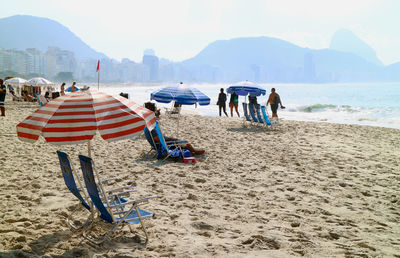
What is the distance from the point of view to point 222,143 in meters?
8.43

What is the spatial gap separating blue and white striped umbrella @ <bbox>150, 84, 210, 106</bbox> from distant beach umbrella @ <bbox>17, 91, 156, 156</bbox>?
414cm

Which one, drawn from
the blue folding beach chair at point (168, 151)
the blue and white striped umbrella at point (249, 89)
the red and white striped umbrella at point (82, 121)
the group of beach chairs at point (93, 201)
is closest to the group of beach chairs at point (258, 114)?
the blue and white striped umbrella at point (249, 89)

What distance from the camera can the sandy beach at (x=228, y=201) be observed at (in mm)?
2996

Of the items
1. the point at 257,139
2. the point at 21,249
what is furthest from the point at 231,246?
the point at 257,139

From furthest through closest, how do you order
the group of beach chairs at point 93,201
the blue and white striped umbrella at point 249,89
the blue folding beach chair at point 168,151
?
the blue and white striped umbrella at point 249,89, the blue folding beach chair at point 168,151, the group of beach chairs at point 93,201

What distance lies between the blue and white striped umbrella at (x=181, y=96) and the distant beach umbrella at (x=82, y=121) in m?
4.14

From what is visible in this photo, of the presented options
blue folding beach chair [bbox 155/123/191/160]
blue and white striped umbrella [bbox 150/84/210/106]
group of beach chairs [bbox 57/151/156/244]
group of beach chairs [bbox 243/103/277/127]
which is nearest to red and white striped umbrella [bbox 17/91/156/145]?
group of beach chairs [bbox 57/151/156/244]

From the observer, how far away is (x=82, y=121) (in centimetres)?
270

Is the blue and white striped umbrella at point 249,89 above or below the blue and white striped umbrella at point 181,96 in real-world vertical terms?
above

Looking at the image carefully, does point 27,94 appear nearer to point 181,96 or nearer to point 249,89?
point 249,89

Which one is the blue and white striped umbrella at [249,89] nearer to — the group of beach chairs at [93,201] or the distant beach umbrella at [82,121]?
the group of beach chairs at [93,201]

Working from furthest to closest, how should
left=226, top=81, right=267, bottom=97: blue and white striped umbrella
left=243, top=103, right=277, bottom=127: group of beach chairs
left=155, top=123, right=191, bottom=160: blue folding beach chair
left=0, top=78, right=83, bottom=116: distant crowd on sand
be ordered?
left=226, top=81, right=267, bottom=97: blue and white striped umbrella < left=0, top=78, right=83, bottom=116: distant crowd on sand < left=243, top=103, right=277, bottom=127: group of beach chairs < left=155, top=123, right=191, bottom=160: blue folding beach chair

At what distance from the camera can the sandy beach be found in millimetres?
2996

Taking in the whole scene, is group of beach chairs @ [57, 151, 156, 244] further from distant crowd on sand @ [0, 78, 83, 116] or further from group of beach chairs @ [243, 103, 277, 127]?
distant crowd on sand @ [0, 78, 83, 116]
